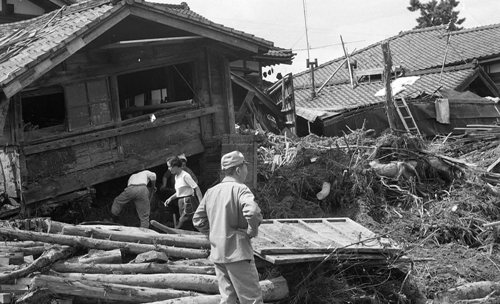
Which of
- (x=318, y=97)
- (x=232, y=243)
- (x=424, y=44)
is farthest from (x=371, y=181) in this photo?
(x=424, y=44)

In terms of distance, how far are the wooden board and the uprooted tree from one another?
35621 mm

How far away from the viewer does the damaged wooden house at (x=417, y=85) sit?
17406mm

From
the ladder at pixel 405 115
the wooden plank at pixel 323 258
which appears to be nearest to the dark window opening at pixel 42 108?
the wooden plank at pixel 323 258

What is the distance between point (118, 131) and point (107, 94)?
0.78 m

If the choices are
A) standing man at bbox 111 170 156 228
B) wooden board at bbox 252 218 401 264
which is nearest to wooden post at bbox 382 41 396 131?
wooden board at bbox 252 218 401 264

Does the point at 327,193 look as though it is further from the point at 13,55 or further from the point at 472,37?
the point at 472,37

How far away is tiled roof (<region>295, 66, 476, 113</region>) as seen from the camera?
20414 mm

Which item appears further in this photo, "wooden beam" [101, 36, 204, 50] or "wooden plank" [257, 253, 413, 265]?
"wooden beam" [101, 36, 204, 50]

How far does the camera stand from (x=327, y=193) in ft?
41.8

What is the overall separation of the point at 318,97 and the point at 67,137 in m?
13.2

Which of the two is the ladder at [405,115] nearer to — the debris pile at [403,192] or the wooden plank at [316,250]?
the debris pile at [403,192]

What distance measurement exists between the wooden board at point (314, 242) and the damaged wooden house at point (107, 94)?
3.77m

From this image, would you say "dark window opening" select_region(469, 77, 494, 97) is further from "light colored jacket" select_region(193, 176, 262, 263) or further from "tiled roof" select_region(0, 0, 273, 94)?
"light colored jacket" select_region(193, 176, 262, 263)

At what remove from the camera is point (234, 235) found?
20.5 feet
